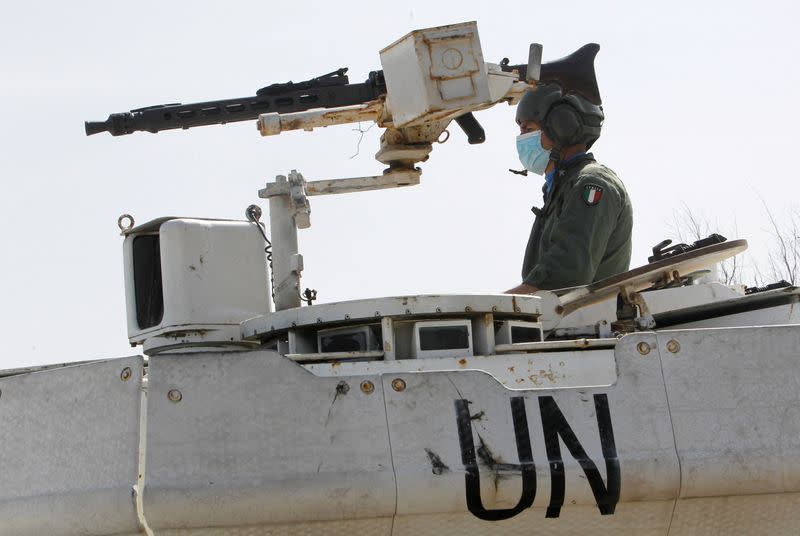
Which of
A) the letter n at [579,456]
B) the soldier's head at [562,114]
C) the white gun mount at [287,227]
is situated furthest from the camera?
the soldier's head at [562,114]

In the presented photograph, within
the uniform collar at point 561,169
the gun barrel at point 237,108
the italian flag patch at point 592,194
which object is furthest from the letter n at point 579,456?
the uniform collar at point 561,169

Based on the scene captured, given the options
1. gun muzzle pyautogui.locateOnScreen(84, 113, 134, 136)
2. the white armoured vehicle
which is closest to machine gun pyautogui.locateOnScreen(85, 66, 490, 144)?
gun muzzle pyautogui.locateOnScreen(84, 113, 134, 136)

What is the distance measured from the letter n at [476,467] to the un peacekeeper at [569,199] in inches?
69.3

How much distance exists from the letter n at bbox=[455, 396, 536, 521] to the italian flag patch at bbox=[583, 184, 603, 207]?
2340 millimetres

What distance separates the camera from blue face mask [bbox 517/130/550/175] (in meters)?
7.34

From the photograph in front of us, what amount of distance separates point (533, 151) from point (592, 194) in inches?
42.4

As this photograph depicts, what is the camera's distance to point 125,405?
4094 millimetres

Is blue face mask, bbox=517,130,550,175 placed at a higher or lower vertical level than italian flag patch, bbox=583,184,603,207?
higher

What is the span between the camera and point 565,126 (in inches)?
279

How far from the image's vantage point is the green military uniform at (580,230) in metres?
6.07

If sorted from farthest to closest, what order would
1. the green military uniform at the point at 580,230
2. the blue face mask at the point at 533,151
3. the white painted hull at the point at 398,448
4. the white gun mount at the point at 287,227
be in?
the blue face mask at the point at 533,151, the green military uniform at the point at 580,230, the white gun mount at the point at 287,227, the white painted hull at the point at 398,448

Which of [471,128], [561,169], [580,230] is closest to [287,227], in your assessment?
[471,128]

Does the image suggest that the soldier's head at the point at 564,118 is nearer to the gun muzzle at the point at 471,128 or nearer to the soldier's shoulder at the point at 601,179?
the soldier's shoulder at the point at 601,179

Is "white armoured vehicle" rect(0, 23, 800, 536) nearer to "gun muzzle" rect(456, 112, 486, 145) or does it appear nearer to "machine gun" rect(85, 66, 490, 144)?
"gun muzzle" rect(456, 112, 486, 145)
